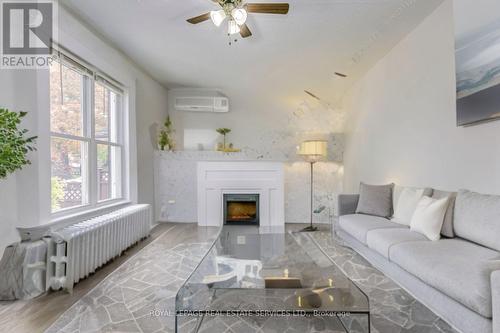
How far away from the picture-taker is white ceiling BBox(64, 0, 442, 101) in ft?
8.34

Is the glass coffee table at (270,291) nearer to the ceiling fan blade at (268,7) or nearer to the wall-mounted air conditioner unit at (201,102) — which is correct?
the ceiling fan blade at (268,7)

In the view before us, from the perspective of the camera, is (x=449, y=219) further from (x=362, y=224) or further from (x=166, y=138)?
(x=166, y=138)

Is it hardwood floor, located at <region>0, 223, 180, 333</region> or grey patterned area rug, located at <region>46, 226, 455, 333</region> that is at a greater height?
hardwood floor, located at <region>0, 223, 180, 333</region>

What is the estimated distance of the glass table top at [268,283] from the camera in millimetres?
1485

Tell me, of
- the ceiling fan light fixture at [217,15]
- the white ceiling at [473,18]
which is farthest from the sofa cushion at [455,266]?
the ceiling fan light fixture at [217,15]

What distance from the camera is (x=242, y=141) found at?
5.58m

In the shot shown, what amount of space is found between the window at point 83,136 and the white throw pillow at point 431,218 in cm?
366

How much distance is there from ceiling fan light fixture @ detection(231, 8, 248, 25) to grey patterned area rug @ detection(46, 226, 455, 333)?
8.13 ft

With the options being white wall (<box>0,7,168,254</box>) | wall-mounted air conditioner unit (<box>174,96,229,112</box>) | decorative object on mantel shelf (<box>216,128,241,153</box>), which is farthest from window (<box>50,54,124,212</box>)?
decorative object on mantel shelf (<box>216,128,241,153</box>)

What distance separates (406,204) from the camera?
275 centimetres

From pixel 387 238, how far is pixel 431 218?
42 cm

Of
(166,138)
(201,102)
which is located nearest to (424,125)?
(201,102)

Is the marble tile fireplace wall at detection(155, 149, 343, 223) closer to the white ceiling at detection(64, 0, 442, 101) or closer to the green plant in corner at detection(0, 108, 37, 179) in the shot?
the white ceiling at detection(64, 0, 442, 101)

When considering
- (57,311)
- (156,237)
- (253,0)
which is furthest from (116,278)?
(253,0)
